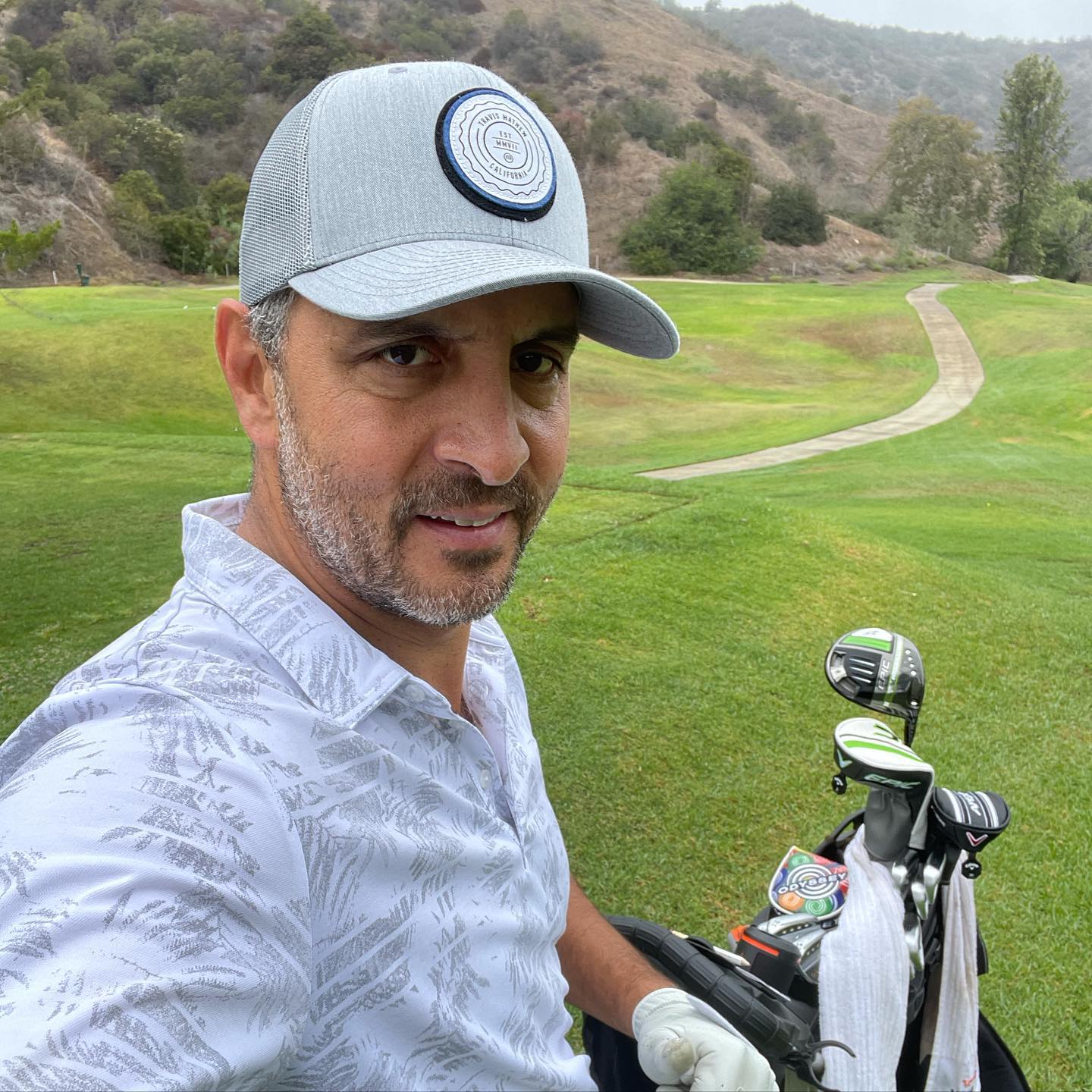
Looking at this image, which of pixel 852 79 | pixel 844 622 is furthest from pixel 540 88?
pixel 852 79

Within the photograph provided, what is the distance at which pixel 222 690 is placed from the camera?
0.99 m

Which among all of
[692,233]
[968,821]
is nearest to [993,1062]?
[968,821]

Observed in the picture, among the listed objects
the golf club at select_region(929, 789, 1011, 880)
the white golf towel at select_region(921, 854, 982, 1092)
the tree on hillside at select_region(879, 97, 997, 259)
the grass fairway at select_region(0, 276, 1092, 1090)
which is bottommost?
the grass fairway at select_region(0, 276, 1092, 1090)

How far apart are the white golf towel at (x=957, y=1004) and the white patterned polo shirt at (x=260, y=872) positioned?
1161 millimetres

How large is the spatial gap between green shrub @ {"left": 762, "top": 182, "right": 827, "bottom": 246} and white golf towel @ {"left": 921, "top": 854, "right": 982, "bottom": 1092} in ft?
170

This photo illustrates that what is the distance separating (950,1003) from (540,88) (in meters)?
71.1

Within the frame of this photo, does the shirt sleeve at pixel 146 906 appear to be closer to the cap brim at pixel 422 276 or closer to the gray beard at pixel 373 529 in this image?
the gray beard at pixel 373 529

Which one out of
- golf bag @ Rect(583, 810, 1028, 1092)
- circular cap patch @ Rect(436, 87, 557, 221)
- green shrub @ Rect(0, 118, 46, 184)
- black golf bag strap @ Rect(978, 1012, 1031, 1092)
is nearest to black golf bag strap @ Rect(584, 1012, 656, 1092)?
golf bag @ Rect(583, 810, 1028, 1092)

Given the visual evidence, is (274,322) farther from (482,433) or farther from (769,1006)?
(769,1006)

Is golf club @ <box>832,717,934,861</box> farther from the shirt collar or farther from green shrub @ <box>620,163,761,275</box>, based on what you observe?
green shrub @ <box>620,163,761,275</box>

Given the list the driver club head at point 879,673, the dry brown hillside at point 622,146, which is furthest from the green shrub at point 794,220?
the driver club head at point 879,673

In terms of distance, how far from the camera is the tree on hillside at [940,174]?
5997cm

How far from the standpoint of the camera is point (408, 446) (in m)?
1.22

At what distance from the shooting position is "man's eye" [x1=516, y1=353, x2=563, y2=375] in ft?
4.33
